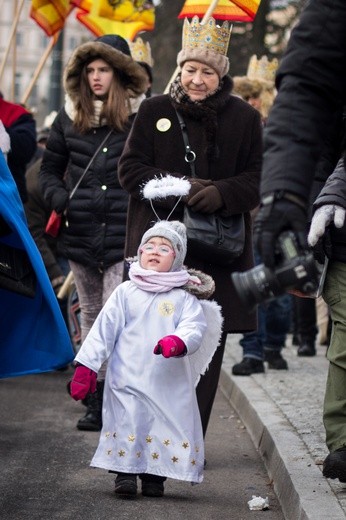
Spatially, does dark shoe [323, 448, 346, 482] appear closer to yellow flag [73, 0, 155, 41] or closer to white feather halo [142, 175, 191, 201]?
white feather halo [142, 175, 191, 201]

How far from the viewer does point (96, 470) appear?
7004mm

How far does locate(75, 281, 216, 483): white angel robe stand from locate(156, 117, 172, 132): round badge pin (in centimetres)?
103

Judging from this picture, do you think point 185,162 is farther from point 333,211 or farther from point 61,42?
point 61,42

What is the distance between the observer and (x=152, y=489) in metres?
6.37

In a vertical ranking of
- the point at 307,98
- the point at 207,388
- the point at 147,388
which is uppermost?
the point at 307,98

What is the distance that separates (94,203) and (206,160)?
4.26ft

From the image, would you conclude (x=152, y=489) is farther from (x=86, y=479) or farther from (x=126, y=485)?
(x=86, y=479)

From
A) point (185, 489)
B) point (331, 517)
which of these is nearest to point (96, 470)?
point (185, 489)

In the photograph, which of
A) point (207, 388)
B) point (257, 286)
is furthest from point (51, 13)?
point (257, 286)

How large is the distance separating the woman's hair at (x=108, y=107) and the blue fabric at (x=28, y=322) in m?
2.18

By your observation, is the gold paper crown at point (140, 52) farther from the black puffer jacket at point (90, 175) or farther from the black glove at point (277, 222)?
the black glove at point (277, 222)

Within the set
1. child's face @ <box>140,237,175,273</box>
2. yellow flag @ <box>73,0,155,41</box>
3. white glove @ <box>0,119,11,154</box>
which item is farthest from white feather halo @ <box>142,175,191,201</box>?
yellow flag @ <box>73,0,155,41</box>

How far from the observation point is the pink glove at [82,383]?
5973 millimetres

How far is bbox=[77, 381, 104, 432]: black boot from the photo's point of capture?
26.6 ft
